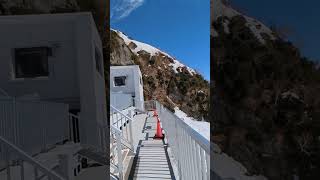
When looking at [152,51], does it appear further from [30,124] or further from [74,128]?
[30,124]

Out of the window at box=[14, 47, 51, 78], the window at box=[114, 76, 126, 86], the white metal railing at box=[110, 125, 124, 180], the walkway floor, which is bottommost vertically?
the walkway floor

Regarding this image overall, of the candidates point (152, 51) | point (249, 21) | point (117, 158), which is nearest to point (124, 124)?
point (117, 158)

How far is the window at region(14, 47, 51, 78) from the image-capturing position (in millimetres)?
6941

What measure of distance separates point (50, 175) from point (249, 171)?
13.7m

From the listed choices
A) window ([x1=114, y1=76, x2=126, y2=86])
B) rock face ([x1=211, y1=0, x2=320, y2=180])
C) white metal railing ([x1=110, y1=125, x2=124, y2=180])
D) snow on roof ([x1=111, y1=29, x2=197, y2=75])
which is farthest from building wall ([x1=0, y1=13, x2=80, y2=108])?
snow on roof ([x1=111, y1=29, x2=197, y2=75])

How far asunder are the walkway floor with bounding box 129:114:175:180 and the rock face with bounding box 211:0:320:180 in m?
7.66

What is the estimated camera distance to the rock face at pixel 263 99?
46.0ft

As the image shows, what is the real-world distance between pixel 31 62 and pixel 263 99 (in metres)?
11.2

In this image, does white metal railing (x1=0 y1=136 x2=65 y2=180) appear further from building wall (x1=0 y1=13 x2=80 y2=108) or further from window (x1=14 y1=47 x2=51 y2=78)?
window (x1=14 y1=47 x2=51 y2=78)

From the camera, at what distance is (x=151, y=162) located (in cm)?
472

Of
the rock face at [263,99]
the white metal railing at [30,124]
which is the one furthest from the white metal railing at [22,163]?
the rock face at [263,99]

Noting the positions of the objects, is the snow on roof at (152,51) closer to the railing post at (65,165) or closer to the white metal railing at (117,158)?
the white metal railing at (117,158)

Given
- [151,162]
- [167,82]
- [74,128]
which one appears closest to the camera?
[151,162]

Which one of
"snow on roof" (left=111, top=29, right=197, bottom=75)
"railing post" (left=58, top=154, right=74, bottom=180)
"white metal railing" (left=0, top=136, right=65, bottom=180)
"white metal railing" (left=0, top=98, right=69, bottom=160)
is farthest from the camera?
"snow on roof" (left=111, top=29, right=197, bottom=75)
